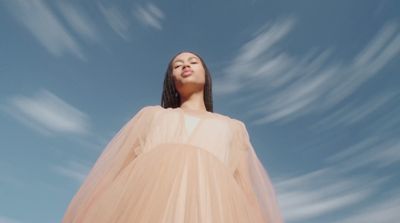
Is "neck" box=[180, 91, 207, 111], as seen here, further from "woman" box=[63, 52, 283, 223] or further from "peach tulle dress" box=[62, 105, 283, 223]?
"peach tulle dress" box=[62, 105, 283, 223]

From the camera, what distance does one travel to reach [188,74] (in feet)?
13.3

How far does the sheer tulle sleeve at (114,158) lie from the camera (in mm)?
3176

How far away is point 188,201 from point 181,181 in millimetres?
189

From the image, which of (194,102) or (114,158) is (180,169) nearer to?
(114,158)

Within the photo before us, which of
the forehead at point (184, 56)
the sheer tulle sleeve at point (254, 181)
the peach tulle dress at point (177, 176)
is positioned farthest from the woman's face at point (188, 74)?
the sheer tulle sleeve at point (254, 181)

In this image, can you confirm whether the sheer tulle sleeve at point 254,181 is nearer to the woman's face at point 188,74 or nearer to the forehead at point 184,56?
the woman's face at point 188,74

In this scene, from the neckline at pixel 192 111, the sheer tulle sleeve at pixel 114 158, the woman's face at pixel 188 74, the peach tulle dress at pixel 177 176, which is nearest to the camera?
the peach tulle dress at pixel 177 176

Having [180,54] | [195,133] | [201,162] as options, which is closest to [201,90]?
[180,54]

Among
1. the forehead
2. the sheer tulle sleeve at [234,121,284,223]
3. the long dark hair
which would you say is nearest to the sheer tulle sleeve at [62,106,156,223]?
Result: the long dark hair

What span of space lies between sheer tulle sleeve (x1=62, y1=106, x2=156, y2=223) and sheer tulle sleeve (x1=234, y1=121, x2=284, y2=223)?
787mm

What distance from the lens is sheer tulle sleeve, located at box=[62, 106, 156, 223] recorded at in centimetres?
318

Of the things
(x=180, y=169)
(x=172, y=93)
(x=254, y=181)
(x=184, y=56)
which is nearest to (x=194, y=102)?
(x=172, y=93)

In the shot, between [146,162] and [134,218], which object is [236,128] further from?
[134,218]

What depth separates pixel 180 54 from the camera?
14.0 ft
